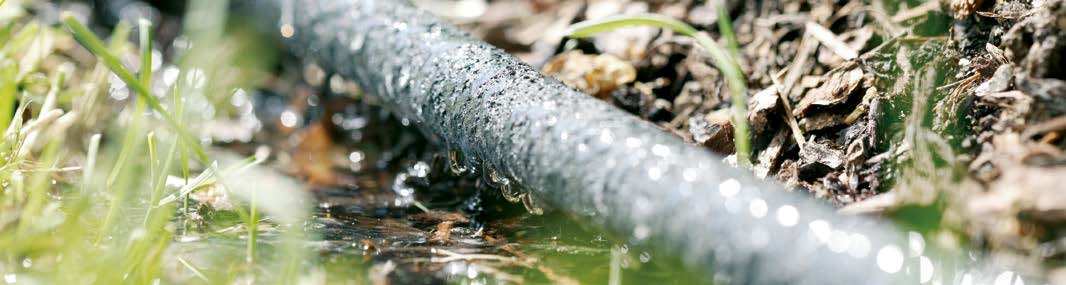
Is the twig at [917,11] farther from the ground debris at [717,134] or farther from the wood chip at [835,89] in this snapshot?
the ground debris at [717,134]

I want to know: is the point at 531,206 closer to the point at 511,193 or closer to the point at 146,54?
the point at 511,193

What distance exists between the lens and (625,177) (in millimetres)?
1424

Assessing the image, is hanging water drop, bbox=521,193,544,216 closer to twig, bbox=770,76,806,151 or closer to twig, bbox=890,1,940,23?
twig, bbox=770,76,806,151

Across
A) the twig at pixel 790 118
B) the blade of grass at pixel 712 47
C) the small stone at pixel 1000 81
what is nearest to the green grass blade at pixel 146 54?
the blade of grass at pixel 712 47

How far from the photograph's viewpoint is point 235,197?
5.53ft

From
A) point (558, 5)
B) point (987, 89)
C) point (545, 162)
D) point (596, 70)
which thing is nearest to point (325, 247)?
point (545, 162)

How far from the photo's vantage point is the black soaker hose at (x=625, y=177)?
1272mm

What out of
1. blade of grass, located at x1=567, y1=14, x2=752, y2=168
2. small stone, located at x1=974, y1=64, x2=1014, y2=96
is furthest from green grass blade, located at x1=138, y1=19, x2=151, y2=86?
small stone, located at x1=974, y1=64, x2=1014, y2=96

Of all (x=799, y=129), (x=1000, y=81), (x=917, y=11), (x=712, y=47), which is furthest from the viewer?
(x=917, y=11)

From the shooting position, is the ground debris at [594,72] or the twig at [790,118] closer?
the twig at [790,118]

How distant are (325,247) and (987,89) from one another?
1.31m

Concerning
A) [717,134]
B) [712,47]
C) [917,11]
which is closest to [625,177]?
[712,47]

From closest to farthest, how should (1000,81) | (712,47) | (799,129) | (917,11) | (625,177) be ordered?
1. (625,177)
2. (1000,81)
3. (712,47)
4. (799,129)
5. (917,11)

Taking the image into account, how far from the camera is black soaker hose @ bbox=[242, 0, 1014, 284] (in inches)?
50.1
